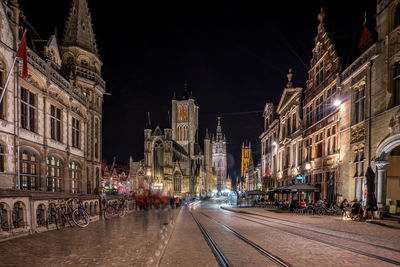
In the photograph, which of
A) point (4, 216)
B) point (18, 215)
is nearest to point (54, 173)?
point (18, 215)

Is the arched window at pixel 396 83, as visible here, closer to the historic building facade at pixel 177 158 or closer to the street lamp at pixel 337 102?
the street lamp at pixel 337 102

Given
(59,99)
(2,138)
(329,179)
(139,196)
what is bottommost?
(139,196)

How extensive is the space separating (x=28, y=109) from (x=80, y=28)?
15.2 metres

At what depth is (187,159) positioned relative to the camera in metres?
103

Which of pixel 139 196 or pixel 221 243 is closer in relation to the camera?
pixel 221 243

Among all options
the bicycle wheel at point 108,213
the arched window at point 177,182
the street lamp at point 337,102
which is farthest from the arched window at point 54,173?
the arched window at point 177,182

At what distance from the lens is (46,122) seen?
19.5m

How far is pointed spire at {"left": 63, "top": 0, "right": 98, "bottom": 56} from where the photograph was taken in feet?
94.7

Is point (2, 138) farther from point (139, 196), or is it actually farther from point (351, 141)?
point (351, 141)

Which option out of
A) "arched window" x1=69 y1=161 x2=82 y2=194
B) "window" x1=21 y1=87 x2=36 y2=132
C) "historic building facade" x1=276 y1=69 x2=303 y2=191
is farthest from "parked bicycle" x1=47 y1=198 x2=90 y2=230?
"historic building facade" x1=276 y1=69 x2=303 y2=191

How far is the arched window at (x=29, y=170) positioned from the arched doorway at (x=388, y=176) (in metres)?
20.0

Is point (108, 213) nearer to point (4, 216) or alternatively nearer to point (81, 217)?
point (81, 217)

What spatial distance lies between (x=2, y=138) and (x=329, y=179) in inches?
874

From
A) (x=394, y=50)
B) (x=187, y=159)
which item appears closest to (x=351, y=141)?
(x=394, y=50)
